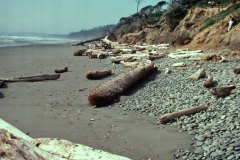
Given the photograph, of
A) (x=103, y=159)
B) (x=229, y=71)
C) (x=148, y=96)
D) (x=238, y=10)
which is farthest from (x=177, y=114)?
(x=238, y=10)

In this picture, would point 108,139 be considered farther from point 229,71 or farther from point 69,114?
point 229,71

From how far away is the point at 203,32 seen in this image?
2445 cm

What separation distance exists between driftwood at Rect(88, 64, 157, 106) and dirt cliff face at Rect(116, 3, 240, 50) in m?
8.46

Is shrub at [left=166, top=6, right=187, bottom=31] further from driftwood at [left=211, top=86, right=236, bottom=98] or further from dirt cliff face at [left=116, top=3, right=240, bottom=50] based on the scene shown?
driftwood at [left=211, top=86, right=236, bottom=98]

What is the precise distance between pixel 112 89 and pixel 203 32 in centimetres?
1527

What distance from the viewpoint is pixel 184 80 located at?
38.8 ft

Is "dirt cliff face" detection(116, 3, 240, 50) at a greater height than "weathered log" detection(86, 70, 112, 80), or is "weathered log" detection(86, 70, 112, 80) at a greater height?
"dirt cliff face" detection(116, 3, 240, 50)

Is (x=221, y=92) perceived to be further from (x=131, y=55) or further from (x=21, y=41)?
(x=21, y=41)

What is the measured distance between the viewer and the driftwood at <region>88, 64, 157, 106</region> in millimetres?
10102

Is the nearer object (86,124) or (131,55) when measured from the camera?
(86,124)

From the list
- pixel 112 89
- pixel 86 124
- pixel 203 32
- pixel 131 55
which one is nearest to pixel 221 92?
pixel 112 89

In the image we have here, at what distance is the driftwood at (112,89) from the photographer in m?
10.1

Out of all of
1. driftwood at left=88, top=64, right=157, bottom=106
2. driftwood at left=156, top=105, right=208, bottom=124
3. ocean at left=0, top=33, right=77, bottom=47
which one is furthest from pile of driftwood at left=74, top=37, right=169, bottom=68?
ocean at left=0, top=33, right=77, bottom=47

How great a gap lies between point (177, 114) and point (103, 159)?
3.61 m
